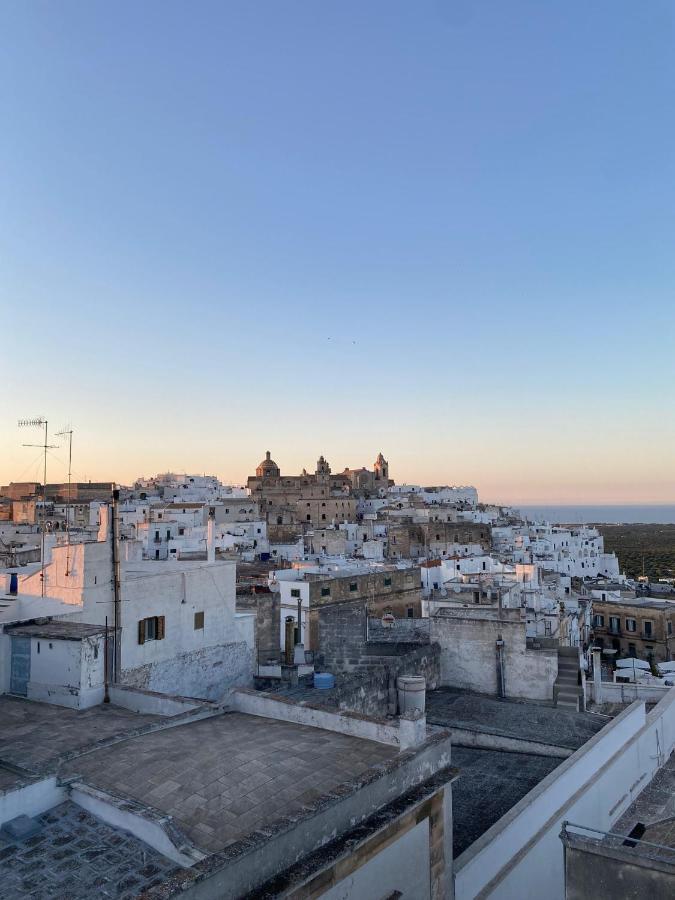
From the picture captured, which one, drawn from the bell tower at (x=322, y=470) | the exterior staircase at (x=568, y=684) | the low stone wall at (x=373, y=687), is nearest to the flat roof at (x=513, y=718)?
the exterior staircase at (x=568, y=684)

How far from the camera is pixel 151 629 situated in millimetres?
14039

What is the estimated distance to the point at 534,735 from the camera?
13.8 metres

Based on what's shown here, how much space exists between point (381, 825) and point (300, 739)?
1986 mm

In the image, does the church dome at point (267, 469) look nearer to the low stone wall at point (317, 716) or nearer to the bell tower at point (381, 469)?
the bell tower at point (381, 469)

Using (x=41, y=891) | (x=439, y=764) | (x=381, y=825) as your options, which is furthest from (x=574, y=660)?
(x=41, y=891)

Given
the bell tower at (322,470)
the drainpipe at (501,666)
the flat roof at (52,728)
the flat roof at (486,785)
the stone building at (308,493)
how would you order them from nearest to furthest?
the flat roof at (52,728), the flat roof at (486,785), the drainpipe at (501,666), the stone building at (308,493), the bell tower at (322,470)

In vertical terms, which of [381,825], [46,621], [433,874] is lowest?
[433,874]

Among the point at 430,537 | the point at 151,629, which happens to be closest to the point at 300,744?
the point at 151,629

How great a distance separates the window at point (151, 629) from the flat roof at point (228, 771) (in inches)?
222

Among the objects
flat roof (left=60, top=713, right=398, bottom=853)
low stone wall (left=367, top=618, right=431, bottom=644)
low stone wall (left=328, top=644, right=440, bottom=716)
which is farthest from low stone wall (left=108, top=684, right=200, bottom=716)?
low stone wall (left=367, top=618, right=431, bottom=644)

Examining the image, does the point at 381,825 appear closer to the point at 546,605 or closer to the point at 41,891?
the point at 41,891

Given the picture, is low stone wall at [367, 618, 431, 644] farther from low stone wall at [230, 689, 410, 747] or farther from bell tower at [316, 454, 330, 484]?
bell tower at [316, 454, 330, 484]

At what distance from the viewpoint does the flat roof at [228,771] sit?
19.5 feet

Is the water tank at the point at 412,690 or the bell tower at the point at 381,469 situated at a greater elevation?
the bell tower at the point at 381,469
